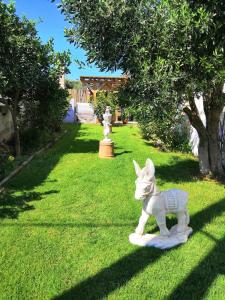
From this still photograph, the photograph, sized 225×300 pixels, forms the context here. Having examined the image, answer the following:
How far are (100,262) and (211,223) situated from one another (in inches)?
90.3

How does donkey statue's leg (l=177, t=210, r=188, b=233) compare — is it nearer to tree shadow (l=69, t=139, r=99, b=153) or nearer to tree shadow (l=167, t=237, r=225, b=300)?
tree shadow (l=167, t=237, r=225, b=300)

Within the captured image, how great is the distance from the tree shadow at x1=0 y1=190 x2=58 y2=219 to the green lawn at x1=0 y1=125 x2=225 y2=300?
0.02 meters

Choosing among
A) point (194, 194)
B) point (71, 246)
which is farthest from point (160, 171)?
point (71, 246)

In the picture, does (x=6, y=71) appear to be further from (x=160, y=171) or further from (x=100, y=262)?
(x=100, y=262)

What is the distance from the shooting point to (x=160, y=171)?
403 inches

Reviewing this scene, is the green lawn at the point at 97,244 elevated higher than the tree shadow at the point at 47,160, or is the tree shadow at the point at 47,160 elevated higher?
the tree shadow at the point at 47,160

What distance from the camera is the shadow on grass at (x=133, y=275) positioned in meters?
4.23

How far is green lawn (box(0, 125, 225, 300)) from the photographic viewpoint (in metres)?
4.35

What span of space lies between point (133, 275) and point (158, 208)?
113cm

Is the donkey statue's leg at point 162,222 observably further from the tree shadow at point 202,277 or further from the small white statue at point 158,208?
the tree shadow at point 202,277

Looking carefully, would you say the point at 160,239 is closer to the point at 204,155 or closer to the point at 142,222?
the point at 142,222

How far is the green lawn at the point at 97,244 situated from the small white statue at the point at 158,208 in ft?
Answer: 0.51

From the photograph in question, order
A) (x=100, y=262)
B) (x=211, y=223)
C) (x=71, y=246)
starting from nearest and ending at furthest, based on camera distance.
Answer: (x=100, y=262) < (x=71, y=246) < (x=211, y=223)

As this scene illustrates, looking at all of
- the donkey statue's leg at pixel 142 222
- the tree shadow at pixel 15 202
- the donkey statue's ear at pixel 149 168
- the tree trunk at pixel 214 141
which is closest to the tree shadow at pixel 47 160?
the tree shadow at pixel 15 202
